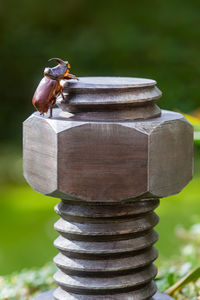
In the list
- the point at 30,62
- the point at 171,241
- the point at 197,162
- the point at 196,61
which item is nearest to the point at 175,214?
the point at 171,241

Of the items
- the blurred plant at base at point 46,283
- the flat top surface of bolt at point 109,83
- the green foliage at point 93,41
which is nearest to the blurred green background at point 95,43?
the green foliage at point 93,41

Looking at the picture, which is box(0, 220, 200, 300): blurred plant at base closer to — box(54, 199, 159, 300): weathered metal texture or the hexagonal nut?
box(54, 199, 159, 300): weathered metal texture

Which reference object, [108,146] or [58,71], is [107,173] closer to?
[108,146]

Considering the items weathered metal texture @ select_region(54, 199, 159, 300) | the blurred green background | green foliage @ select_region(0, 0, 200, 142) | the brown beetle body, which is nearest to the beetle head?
the brown beetle body

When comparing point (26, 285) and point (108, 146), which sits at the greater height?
point (108, 146)

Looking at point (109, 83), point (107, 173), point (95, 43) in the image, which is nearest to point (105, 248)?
point (107, 173)

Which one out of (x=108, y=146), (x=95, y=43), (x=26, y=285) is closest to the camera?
(x=108, y=146)

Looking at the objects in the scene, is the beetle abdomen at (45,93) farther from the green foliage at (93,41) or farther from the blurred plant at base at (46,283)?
the green foliage at (93,41)
